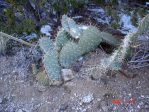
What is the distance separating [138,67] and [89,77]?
0.60m

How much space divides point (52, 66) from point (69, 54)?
0.78ft

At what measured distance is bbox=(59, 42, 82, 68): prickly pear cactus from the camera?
150 inches

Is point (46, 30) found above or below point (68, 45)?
below

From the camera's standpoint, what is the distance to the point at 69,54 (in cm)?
383

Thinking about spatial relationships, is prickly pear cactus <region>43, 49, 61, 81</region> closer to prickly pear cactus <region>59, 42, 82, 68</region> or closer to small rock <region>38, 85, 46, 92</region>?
prickly pear cactus <region>59, 42, 82, 68</region>

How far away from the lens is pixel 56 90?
3.88 m

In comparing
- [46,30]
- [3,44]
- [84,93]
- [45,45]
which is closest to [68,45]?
[45,45]

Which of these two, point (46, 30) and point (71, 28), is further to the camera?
point (46, 30)

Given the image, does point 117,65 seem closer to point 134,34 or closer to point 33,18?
point 134,34

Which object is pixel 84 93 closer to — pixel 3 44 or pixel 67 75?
pixel 67 75

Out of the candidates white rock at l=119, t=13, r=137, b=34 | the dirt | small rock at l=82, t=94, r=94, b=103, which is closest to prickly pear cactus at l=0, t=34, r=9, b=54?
the dirt

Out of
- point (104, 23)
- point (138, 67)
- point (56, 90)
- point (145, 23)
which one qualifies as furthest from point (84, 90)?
point (104, 23)

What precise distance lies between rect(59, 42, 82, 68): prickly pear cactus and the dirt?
0.15 metres

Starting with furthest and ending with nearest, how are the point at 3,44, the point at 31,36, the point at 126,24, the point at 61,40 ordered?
the point at 31,36, the point at 126,24, the point at 3,44, the point at 61,40
